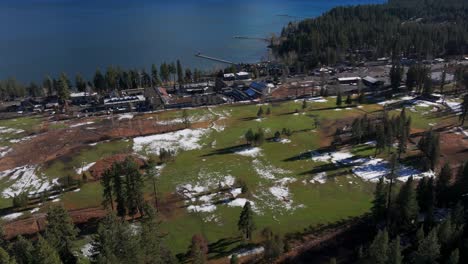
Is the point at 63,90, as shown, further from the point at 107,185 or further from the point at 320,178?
the point at 320,178

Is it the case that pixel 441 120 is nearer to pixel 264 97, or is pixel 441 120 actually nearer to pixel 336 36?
pixel 264 97

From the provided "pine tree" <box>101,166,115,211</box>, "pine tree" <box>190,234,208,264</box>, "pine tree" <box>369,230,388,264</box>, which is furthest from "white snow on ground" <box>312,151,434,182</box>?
"pine tree" <box>101,166,115,211</box>

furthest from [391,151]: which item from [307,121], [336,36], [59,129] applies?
[336,36]

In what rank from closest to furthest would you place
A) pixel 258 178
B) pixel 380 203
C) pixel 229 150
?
pixel 380 203 → pixel 258 178 → pixel 229 150

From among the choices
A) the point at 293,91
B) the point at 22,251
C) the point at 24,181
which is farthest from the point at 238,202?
the point at 293,91

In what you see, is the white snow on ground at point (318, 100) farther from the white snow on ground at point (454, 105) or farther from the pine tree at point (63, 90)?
the pine tree at point (63, 90)

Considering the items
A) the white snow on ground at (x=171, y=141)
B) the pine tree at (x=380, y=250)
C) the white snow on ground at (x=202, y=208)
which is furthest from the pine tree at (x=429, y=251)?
the white snow on ground at (x=171, y=141)
